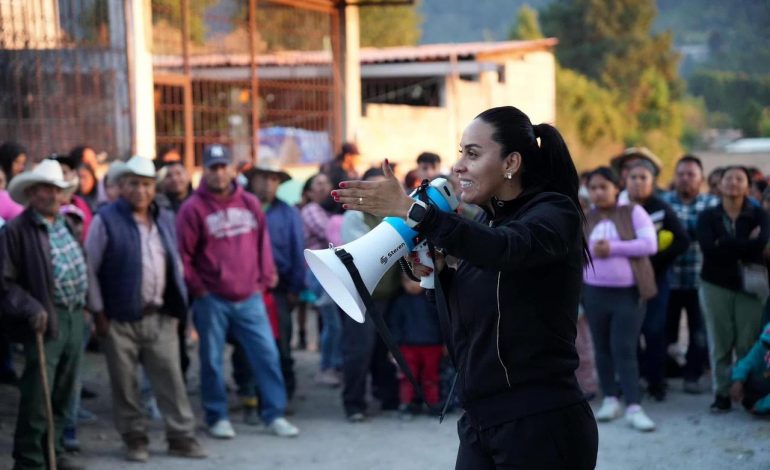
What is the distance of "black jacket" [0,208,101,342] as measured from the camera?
19.8 ft

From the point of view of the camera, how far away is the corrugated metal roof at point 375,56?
14.0 meters

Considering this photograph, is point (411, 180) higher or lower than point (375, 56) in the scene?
lower

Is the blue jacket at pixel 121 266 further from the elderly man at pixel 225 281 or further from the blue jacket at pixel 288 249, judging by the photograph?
the blue jacket at pixel 288 249

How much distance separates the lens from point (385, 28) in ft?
176

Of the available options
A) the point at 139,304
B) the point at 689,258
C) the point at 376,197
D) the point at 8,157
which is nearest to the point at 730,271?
the point at 689,258

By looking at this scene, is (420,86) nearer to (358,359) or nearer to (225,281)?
(358,359)

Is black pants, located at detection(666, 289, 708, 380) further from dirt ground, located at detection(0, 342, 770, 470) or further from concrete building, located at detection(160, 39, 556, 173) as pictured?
concrete building, located at detection(160, 39, 556, 173)

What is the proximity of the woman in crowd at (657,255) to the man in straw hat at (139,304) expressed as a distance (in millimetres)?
3709

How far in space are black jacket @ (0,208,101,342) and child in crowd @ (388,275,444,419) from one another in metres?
2.72

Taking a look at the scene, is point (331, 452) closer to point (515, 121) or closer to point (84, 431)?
point (84, 431)

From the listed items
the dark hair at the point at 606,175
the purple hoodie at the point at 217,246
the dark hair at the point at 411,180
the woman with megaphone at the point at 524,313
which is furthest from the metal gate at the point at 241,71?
the woman with megaphone at the point at 524,313

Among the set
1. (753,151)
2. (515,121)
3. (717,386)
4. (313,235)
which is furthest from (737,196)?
(753,151)

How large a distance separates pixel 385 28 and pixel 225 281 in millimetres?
47694

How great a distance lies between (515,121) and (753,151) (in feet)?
120
